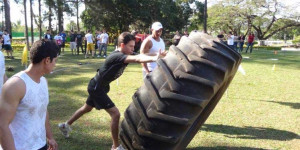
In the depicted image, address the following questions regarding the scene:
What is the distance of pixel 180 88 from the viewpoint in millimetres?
2695

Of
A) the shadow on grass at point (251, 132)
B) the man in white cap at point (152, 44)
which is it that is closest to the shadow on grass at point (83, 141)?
the man in white cap at point (152, 44)

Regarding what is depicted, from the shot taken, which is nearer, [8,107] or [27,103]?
[8,107]

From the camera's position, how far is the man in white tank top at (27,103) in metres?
2.09

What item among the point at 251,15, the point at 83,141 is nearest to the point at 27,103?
the point at 83,141

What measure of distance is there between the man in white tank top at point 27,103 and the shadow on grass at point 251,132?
355 centimetres

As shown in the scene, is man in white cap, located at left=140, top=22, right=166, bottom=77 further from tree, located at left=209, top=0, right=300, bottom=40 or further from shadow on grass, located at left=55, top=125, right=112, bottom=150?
Result: tree, located at left=209, top=0, right=300, bottom=40

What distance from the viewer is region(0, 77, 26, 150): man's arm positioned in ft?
6.84

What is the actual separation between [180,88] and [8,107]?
142 centimetres

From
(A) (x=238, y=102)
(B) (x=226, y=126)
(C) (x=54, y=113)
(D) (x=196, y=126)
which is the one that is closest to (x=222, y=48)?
(D) (x=196, y=126)

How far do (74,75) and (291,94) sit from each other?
297 inches

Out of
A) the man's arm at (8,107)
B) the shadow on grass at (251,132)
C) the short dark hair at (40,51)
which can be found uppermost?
the short dark hair at (40,51)

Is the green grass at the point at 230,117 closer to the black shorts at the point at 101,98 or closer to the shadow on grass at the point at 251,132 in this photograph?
the shadow on grass at the point at 251,132

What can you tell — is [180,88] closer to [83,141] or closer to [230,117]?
[83,141]

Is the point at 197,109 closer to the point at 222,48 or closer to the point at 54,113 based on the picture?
the point at 222,48
